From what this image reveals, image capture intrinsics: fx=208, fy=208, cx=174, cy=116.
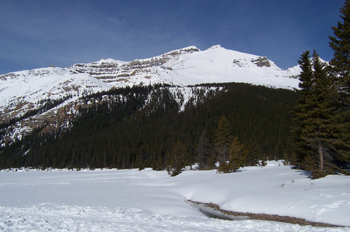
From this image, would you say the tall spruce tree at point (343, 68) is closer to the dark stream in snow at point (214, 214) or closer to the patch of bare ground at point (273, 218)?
the patch of bare ground at point (273, 218)

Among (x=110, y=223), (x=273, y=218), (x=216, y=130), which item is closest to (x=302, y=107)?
(x=273, y=218)

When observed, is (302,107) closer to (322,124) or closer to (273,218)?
(322,124)

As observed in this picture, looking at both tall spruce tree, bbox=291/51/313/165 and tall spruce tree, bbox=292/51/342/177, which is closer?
tall spruce tree, bbox=292/51/342/177

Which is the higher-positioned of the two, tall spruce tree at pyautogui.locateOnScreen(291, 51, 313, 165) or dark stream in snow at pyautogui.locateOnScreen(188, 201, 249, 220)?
tall spruce tree at pyautogui.locateOnScreen(291, 51, 313, 165)

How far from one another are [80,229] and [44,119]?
19061cm

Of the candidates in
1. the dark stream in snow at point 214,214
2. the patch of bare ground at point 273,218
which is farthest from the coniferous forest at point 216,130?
the dark stream in snow at point 214,214

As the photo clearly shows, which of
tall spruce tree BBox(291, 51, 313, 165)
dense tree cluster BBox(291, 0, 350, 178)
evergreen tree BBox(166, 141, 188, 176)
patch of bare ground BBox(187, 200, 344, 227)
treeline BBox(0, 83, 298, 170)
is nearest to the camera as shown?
patch of bare ground BBox(187, 200, 344, 227)

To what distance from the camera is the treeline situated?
92312 millimetres

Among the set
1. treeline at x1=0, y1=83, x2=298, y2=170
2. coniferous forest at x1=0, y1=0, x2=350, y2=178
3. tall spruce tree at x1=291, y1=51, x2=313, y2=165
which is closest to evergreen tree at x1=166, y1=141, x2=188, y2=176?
coniferous forest at x1=0, y1=0, x2=350, y2=178

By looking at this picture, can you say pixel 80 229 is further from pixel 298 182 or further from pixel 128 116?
pixel 128 116

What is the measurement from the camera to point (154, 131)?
391 ft

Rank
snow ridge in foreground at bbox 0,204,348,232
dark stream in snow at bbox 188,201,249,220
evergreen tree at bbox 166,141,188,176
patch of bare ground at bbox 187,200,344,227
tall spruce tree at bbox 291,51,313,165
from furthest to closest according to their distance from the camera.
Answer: evergreen tree at bbox 166,141,188,176, tall spruce tree at bbox 291,51,313,165, dark stream in snow at bbox 188,201,249,220, patch of bare ground at bbox 187,200,344,227, snow ridge in foreground at bbox 0,204,348,232

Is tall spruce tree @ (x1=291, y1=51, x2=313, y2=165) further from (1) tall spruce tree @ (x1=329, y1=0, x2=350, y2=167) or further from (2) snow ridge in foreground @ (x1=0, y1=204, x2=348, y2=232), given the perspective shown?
(2) snow ridge in foreground @ (x1=0, y1=204, x2=348, y2=232)

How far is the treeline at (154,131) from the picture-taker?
303 ft
